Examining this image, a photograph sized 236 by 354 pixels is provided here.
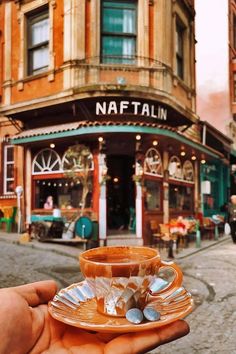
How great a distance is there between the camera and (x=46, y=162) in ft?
42.5

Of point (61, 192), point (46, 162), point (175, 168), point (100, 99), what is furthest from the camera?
point (175, 168)

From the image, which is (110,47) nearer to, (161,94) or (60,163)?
(161,94)

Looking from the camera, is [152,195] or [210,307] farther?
[152,195]

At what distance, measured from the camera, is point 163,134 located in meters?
11.0

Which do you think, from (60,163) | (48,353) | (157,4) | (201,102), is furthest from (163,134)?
(201,102)

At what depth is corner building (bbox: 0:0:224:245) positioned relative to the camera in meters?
11.5

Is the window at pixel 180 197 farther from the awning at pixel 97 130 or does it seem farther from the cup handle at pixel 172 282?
the cup handle at pixel 172 282

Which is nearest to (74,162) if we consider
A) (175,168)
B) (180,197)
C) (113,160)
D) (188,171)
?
(113,160)

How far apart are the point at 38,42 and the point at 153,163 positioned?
19.7 feet

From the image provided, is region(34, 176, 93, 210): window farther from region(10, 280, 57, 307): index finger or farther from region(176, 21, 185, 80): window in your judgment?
region(10, 280, 57, 307): index finger

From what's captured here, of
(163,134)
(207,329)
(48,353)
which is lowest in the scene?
(207,329)

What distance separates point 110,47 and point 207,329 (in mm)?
10133

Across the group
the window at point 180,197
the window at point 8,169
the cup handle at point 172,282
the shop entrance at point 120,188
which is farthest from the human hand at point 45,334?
the window at point 8,169

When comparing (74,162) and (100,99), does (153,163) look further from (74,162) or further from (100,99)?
(100,99)
